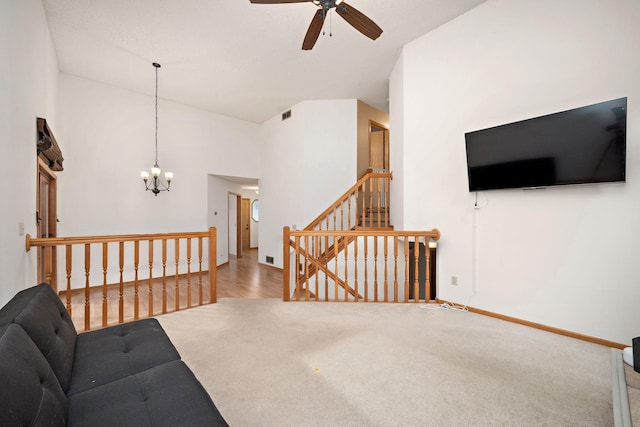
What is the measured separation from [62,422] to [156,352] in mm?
552

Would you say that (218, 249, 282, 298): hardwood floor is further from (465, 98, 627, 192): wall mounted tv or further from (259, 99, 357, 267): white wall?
(465, 98, 627, 192): wall mounted tv

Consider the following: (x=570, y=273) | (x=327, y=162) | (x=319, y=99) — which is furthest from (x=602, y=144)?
(x=319, y=99)

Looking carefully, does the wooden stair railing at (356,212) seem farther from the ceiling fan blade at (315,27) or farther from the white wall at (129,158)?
the white wall at (129,158)

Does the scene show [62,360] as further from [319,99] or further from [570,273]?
[319,99]

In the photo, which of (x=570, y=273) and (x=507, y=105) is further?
(x=507, y=105)

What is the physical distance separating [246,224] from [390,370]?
30.5ft

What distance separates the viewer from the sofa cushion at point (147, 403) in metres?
0.98

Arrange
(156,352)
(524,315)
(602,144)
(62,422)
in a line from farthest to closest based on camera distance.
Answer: (524,315)
(602,144)
(156,352)
(62,422)

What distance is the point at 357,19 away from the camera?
8.74 ft

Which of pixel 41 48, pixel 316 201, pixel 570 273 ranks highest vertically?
pixel 41 48

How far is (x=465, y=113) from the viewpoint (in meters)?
3.31

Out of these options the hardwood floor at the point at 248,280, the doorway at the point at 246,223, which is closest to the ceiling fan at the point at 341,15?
the hardwood floor at the point at 248,280

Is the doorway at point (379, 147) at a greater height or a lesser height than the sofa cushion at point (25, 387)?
greater

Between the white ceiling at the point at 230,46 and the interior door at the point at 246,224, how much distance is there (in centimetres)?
511
